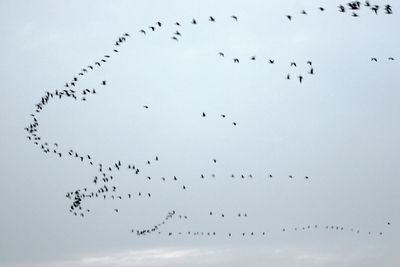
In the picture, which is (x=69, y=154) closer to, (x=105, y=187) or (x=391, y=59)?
(x=105, y=187)

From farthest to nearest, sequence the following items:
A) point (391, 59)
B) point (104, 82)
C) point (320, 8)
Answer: point (104, 82), point (391, 59), point (320, 8)

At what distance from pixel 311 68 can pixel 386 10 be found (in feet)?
24.3

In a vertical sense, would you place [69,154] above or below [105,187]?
above

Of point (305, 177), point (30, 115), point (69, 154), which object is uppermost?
point (30, 115)

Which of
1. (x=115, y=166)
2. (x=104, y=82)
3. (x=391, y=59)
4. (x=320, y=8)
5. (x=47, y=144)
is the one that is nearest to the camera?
(x=320, y=8)

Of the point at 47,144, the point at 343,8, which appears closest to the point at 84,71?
the point at 47,144

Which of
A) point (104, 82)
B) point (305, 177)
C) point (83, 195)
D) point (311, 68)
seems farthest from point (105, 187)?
point (311, 68)

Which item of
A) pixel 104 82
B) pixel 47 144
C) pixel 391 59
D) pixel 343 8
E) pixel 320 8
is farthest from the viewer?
pixel 47 144

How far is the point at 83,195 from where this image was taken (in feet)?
211

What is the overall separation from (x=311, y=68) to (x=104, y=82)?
19.9 meters

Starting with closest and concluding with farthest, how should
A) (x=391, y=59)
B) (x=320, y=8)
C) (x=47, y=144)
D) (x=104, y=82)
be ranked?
(x=320, y=8) < (x=391, y=59) < (x=104, y=82) < (x=47, y=144)

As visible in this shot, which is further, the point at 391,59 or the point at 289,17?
the point at 391,59

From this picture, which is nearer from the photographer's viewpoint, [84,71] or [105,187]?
[84,71]

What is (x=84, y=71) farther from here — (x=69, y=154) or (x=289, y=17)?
(x=289, y=17)
